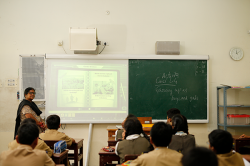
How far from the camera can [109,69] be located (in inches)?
172

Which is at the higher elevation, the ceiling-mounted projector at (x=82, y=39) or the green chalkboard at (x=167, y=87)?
the ceiling-mounted projector at (x=82, y=39)

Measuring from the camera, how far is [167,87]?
4445 mm

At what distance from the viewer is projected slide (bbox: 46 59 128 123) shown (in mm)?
4289

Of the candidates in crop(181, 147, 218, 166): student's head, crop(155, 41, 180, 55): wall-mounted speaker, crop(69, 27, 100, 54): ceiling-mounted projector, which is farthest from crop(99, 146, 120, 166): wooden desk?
crop(155, 41, 180, 55): wall-mounted speaker

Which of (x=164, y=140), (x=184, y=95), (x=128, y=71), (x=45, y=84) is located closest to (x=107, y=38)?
(x=128, y=71)

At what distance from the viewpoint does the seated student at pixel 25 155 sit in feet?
5.05

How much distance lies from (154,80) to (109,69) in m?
0.97

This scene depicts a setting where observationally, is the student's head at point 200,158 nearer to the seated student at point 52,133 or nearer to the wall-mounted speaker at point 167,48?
the seated student at point 52,133

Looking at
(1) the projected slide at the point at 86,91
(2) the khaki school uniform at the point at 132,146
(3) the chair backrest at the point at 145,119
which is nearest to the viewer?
(2) the khaki school uniform at the point at 132,146

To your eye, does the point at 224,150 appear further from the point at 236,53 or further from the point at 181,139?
the point at 236,53

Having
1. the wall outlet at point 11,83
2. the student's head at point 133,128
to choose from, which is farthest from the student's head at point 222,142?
the wall outlet at point 11,83

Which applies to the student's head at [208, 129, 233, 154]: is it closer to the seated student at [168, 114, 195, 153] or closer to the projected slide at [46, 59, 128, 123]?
the seated student at [168, 114, 195, 153]

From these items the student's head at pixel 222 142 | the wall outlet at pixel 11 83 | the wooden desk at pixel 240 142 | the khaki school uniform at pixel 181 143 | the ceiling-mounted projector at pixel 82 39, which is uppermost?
the ceiling-mounted projector at pixel 82 39

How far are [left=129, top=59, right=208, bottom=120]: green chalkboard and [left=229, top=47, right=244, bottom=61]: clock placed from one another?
0.66m
